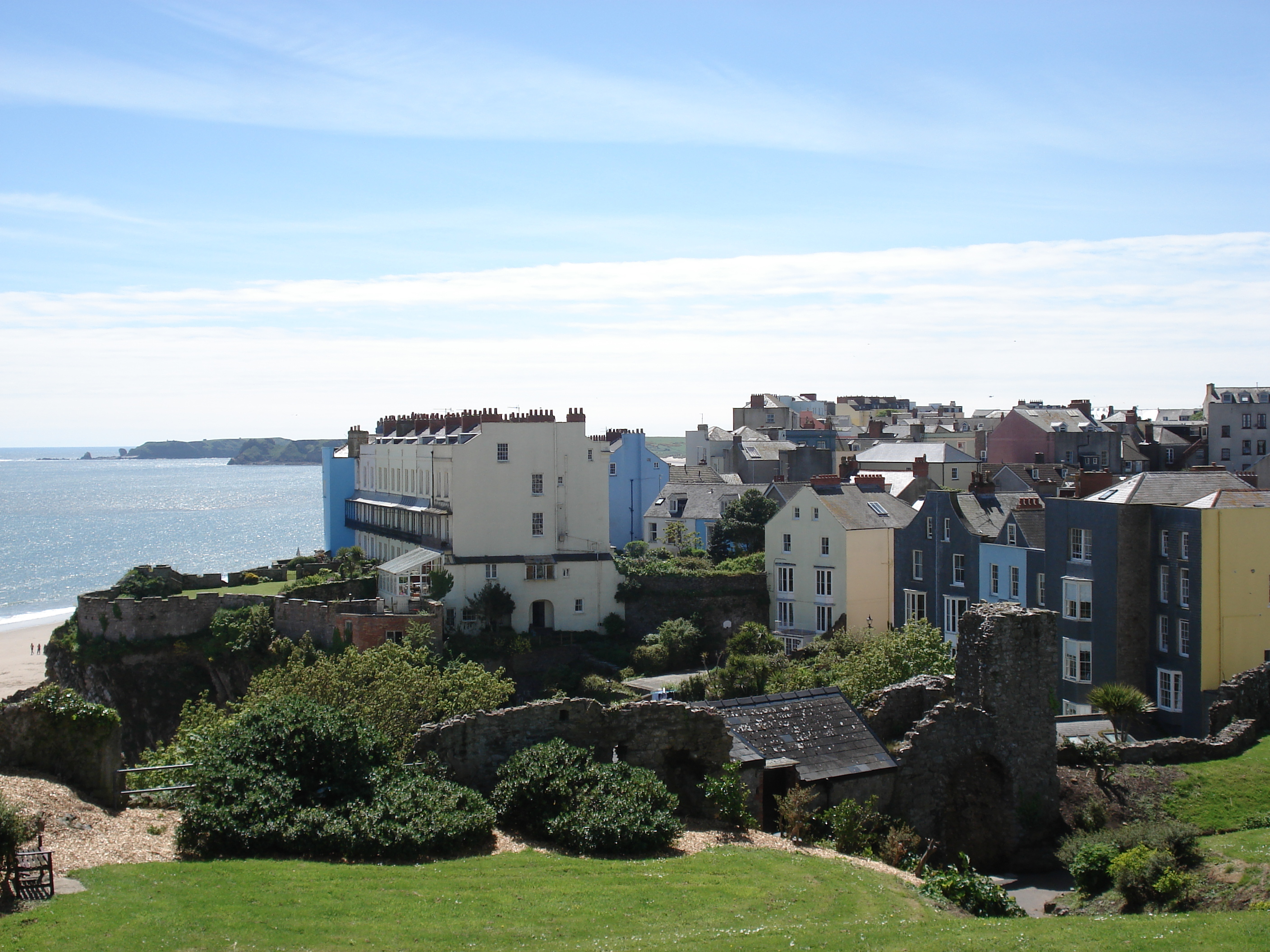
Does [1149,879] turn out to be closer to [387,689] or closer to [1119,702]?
[1119,702]

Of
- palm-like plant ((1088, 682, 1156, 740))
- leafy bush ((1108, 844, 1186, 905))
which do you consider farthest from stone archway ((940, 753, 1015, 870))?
palm-like plant ((1088, 682, 1156, 740))

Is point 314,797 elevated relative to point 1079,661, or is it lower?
elevated

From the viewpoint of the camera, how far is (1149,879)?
2048 cm

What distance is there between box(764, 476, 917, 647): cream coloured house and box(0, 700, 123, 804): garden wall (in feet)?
124

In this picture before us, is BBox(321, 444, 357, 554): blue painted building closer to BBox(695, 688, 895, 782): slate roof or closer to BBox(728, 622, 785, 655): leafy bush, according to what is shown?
BBox(728, 622, 785, 655): leafy bush

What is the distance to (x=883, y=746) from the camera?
2433 cm

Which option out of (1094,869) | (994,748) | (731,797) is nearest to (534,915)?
(731,797)

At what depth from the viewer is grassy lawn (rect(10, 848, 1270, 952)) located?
13.9 m

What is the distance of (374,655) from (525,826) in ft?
54.1

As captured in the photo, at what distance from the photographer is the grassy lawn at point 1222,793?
25828 mm

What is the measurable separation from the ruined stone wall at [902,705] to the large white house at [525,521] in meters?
29.8

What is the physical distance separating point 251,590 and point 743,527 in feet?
91.9

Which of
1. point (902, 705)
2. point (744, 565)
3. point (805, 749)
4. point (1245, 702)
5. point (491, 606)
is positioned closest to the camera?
point (805, 749)

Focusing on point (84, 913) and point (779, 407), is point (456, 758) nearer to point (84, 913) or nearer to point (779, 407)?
point (84, 913)
